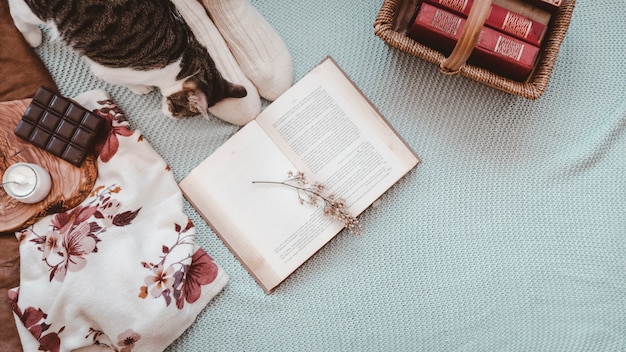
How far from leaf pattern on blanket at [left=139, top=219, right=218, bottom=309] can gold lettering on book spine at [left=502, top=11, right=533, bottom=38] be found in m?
0.66

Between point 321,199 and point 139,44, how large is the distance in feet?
1.32

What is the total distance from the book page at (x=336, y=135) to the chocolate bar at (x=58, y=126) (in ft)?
1.02

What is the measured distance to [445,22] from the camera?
78 cm

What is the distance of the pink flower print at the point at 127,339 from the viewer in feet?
2.64

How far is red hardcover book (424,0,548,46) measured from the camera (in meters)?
0.79

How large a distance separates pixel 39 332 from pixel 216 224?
35 centimetres

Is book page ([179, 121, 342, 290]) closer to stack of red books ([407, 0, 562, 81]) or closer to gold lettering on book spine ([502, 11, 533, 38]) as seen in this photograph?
stack of red books ([407, 0, 562, 81])

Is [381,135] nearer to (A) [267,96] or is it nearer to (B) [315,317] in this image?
(A) [267,96]

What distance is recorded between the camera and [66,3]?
0.69 metres

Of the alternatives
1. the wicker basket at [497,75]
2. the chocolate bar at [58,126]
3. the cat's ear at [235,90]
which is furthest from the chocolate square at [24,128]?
the wicker basket at [497,75]

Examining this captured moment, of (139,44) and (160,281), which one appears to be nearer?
(139,44)

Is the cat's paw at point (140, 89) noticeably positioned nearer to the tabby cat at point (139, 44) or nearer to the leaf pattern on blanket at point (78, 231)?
the tabby cat at point (139, 44)

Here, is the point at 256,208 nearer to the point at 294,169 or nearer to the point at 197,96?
the point at 294,169

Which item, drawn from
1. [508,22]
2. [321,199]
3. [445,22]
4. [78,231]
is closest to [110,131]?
[78,231]
